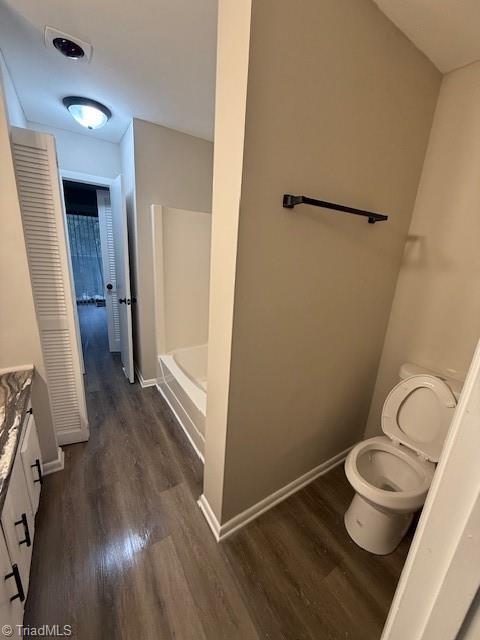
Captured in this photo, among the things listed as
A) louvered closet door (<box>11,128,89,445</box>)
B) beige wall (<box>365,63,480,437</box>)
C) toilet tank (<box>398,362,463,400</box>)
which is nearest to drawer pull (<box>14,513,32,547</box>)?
louvered closet door (<box>11,128,89,445</box>)

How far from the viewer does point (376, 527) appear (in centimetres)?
136

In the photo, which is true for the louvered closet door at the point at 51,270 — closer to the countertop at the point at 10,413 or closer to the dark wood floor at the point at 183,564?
the countertop at the point at 10,413

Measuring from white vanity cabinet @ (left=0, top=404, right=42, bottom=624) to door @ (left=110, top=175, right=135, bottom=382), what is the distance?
4.41 feet

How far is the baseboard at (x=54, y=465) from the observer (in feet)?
5.55

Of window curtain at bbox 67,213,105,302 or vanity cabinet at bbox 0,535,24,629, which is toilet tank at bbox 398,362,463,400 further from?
window curtain at bbox 67,213,105,302

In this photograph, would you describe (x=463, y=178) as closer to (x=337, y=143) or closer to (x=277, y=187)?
(x=337, y=143)

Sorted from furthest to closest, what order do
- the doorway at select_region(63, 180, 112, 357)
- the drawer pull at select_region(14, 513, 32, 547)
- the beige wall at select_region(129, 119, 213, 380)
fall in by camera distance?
the doorway at select_region(63, 180, 112, 357), the beige wall at select_region(129, 119, 213, 380), the drawer pull at select_region(14, 513, 32, 547)

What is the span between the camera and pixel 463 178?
1.40m

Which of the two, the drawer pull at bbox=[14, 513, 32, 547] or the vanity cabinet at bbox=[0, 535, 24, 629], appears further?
the drawer pull at bbox=[14, 513, 32, 547]

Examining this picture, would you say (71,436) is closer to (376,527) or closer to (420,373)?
(376,527)

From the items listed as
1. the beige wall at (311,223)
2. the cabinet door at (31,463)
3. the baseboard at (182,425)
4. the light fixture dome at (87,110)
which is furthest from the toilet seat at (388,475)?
the light fixture dome at (87,110)

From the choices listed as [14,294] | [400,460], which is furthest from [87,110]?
[400,460]

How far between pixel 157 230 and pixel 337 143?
1.72 meters

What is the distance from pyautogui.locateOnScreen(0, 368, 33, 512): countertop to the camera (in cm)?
91
